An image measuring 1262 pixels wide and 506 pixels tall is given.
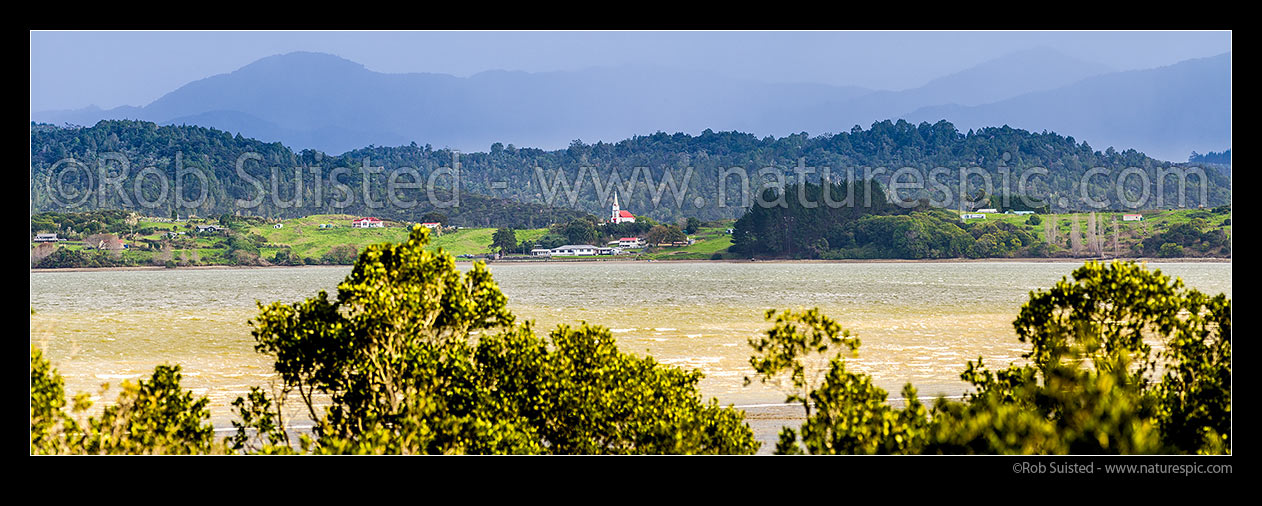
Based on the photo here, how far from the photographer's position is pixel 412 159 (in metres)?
117

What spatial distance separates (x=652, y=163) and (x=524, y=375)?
125967mm

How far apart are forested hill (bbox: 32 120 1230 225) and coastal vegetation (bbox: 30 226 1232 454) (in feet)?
261

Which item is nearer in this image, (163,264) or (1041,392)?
(1041,392)

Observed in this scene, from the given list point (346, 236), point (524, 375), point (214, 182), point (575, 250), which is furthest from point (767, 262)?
point (524, 375)

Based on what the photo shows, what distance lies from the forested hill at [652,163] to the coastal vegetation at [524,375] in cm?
7958

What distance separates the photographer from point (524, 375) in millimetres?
5340

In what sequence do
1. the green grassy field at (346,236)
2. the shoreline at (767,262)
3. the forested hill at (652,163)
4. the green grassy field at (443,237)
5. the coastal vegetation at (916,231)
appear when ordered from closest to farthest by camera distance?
the shoreline at (767,262) < the green grassy field at (443,237) < the green grassy field at (346,236) < the coastal vegetation at (916,231) < the forested hill at (652,163)

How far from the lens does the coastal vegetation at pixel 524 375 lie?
478cm

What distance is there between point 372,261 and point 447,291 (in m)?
0.48

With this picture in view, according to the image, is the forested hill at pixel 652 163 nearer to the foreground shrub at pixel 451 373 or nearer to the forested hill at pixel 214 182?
the forested hill at pixel 214 182

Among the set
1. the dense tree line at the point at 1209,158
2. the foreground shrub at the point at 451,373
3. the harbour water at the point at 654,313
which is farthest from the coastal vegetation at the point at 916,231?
the foreground shrub at the point at 451,373
